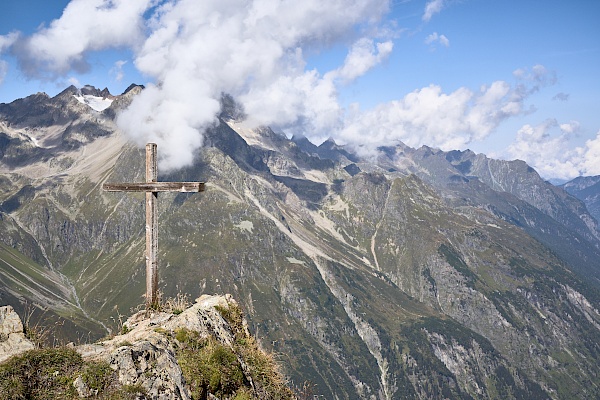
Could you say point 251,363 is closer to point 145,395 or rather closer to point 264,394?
point 264,394

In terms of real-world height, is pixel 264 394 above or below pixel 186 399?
below

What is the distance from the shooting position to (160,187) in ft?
65.4

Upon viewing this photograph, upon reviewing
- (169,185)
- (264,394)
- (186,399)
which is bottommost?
(264,394)

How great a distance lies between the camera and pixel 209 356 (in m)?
15.4

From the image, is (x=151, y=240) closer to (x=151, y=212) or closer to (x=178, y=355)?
(x=151, y=212)

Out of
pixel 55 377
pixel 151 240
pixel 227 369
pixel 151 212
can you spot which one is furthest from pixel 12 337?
pixel 151 212

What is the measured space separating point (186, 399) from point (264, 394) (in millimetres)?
3915

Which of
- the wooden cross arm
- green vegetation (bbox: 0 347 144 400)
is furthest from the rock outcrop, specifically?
the wooden cross arm

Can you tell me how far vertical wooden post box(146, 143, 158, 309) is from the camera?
65.3 ft

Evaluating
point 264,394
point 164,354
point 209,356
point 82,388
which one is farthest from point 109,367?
point 264,394

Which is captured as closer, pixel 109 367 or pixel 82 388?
pixel 82 388

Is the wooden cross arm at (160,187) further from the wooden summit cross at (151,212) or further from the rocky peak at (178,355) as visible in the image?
the rocky peak at (178,355)

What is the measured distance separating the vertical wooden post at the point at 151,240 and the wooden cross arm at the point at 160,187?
16.7 inches

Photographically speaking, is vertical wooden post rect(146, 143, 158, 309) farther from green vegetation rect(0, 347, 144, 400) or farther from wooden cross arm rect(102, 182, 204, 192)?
green vegetation rect(0, 347, 144, 400)
